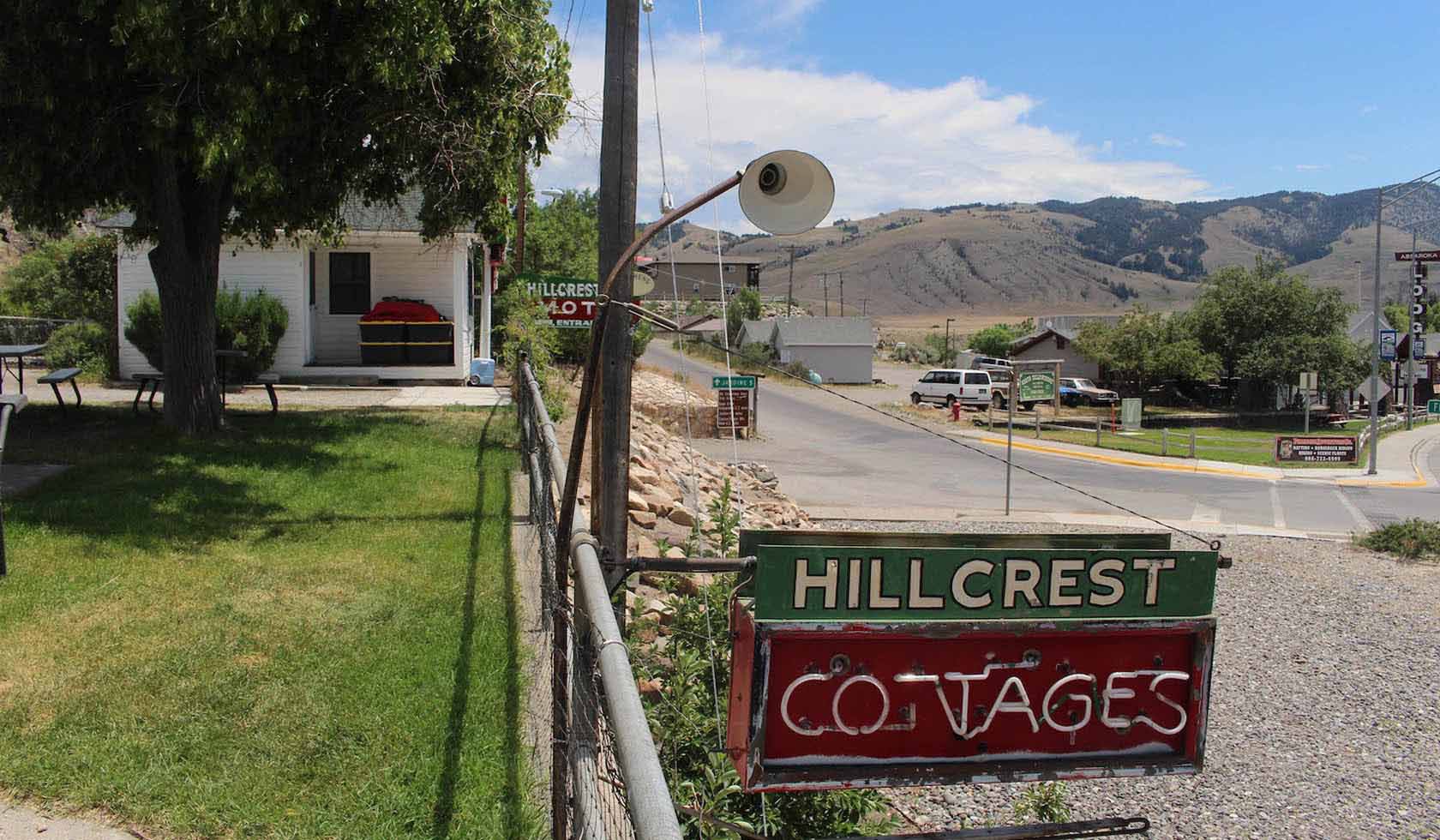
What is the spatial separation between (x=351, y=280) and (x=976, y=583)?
71.8ft

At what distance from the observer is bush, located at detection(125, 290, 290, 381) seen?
20.2 m

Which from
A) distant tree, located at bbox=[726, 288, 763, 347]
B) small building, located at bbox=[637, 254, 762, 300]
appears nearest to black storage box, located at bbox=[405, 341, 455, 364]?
distant tree, located at bbox=[726, 288, 763, 347]

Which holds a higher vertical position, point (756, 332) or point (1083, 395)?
point (756, 332)

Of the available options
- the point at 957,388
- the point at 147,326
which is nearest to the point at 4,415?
the point at 147,326

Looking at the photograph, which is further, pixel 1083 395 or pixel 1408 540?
pixel 1083 395

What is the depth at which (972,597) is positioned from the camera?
3.84 metres

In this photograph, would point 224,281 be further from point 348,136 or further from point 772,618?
point 772,618

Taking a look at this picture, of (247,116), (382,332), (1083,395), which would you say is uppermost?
(247,116)

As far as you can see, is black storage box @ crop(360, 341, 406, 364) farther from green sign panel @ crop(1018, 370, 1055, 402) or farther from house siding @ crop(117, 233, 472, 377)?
green sign panel @ crop(1018, 370, 1055, 402)

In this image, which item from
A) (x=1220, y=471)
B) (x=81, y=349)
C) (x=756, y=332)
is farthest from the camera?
(x=756, y=332)

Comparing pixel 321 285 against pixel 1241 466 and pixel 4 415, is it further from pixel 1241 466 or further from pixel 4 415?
pixel 1241 466

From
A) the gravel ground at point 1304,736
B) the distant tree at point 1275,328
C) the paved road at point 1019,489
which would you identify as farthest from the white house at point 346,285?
the distant tree at point 1275,328

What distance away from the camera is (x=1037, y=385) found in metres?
27.2

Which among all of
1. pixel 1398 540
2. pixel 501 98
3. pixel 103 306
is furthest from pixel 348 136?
pixel 103 306
